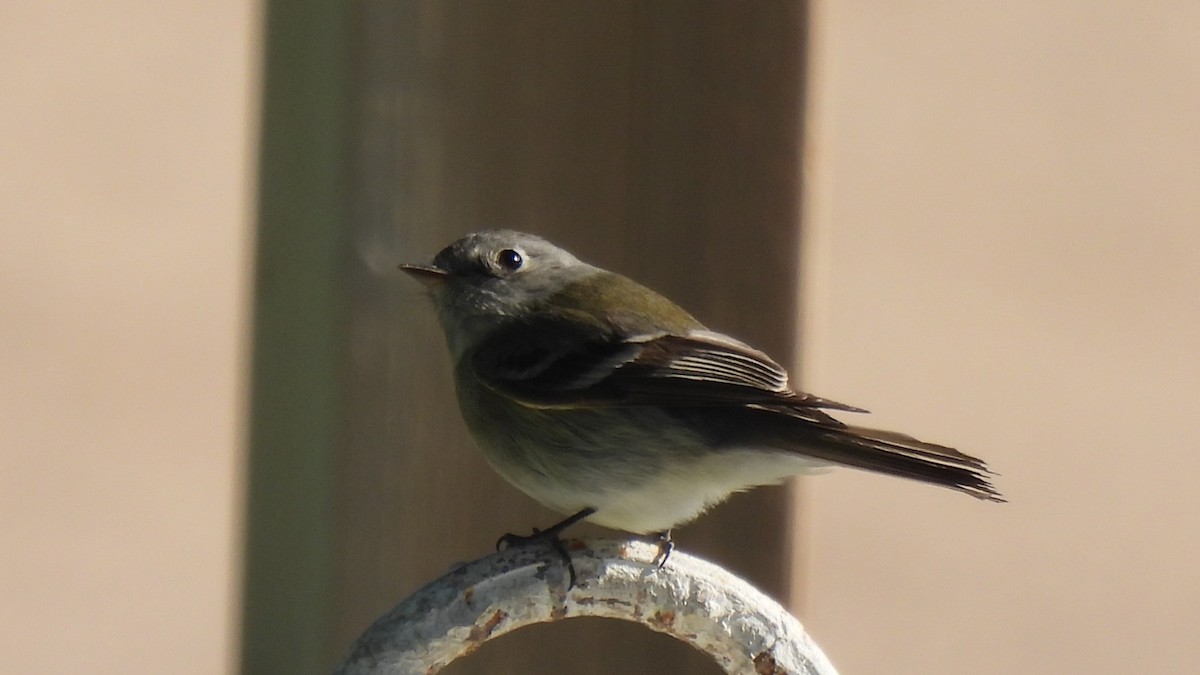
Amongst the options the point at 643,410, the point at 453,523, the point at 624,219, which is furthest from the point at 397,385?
the point at 643,410

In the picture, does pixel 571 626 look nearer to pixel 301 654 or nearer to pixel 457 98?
pixel 301 654

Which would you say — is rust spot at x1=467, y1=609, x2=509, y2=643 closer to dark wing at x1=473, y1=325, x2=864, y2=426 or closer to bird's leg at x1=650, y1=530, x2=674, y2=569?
bird's leg at x1=650, y1=530, x2=674, y2=569

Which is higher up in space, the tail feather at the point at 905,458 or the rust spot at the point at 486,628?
the tail feather at the point at 905,458

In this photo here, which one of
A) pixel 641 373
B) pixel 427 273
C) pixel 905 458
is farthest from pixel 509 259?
pixel 905 458

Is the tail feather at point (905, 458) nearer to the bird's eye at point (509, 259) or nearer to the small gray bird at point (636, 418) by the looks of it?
the small gray bird at point (636, 418)

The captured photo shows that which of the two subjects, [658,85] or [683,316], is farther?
[658,85]

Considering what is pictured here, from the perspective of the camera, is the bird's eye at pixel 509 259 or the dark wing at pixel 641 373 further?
the bird's eye at pixel 509 259

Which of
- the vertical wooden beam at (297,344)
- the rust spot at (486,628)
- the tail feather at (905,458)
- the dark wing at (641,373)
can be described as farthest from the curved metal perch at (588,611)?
the vertical wooden beam at (297,344)
